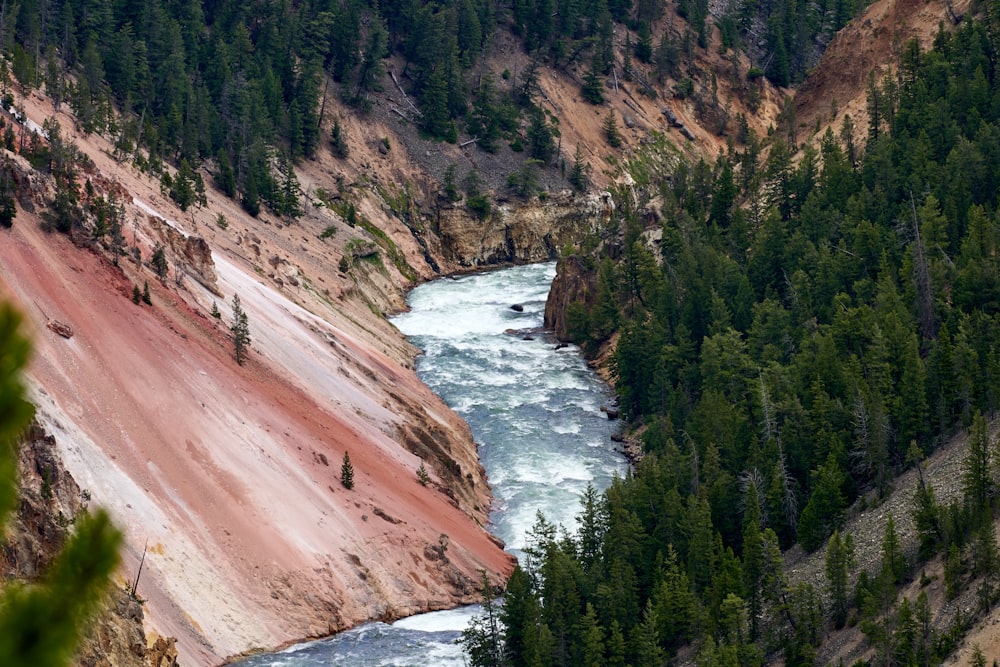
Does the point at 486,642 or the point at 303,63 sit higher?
→ the point at 303,63

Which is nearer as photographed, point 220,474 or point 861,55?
point 220,474

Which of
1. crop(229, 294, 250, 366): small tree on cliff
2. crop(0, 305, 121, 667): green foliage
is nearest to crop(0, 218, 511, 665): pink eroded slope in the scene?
crop(229, 294, 250, 366): small tree on cliff

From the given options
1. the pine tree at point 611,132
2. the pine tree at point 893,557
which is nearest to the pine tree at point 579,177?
the pine tree at point 611,132

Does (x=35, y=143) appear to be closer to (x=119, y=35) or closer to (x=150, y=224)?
(x=150, y=224)

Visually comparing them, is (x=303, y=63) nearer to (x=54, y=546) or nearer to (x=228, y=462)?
(x=228, y=462)

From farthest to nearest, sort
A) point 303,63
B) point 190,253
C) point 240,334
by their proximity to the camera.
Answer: point 303,63 → point 190,253 → point 240,334

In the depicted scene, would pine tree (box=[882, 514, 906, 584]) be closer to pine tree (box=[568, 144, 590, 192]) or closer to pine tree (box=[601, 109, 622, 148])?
pine tree (box=[568, 144, 590, 192])

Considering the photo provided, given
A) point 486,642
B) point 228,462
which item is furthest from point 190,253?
point 486,642
